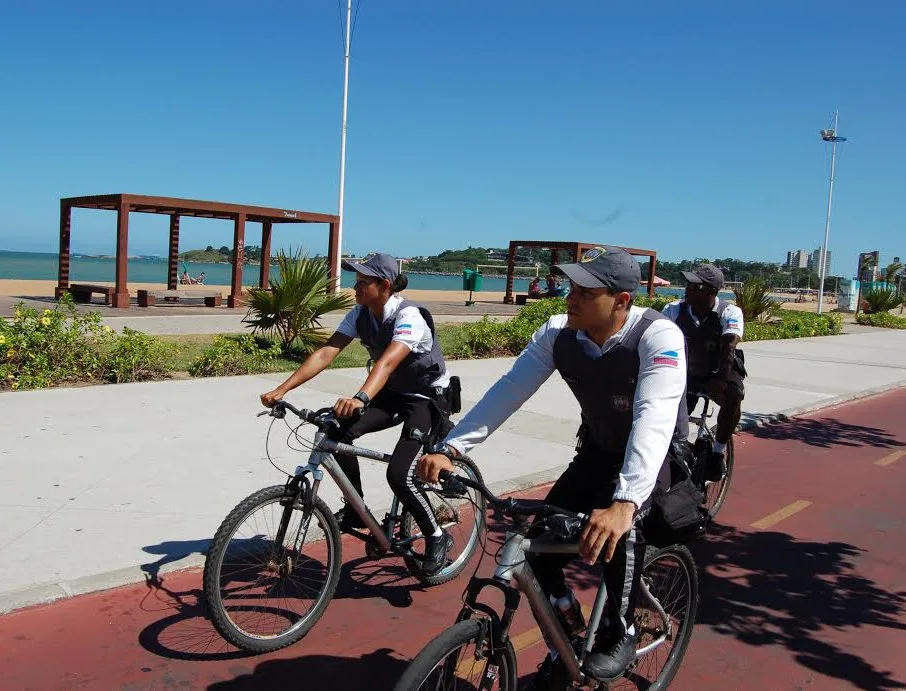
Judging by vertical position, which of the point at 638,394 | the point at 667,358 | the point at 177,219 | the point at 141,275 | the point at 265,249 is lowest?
the point at 141,275

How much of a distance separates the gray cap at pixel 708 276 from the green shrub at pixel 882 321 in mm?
31251

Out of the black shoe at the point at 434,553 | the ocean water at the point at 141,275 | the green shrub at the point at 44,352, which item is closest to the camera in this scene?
the black shoe at the point at 434,553

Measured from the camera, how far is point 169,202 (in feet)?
72.7

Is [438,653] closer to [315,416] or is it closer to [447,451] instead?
[447,451]

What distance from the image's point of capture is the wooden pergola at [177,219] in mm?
21500

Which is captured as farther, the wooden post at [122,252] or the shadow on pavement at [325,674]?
the wooden post at [122,252]

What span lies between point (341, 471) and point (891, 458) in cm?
707

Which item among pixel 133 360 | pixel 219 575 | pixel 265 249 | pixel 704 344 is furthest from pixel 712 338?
pixel 265 249

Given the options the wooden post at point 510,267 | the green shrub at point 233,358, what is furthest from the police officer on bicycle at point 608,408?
the wooden post at point 510,267

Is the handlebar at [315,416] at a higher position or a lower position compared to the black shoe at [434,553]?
higher

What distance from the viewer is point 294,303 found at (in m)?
12.5

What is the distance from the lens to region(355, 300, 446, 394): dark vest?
453 centimetres

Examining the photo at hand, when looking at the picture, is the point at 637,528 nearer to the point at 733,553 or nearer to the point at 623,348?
the point at 623,348

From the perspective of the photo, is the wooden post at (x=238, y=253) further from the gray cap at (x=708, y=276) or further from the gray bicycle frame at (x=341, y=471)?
the gray bicycle frame at (x=341, y=471)
